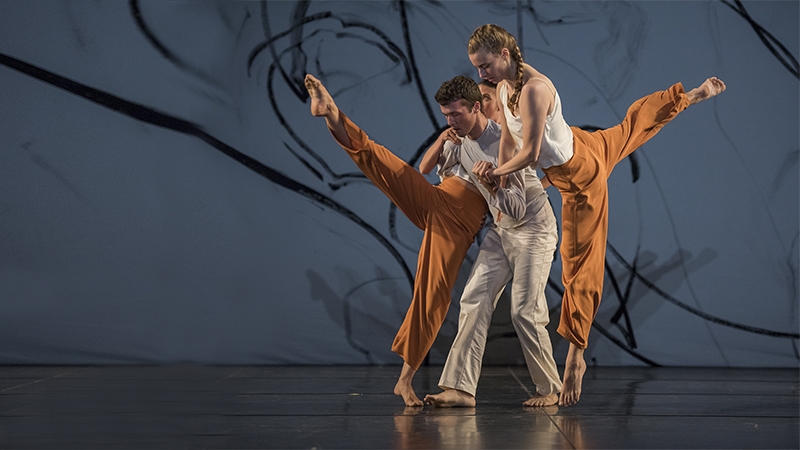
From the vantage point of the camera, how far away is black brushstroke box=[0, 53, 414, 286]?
4.87 meters

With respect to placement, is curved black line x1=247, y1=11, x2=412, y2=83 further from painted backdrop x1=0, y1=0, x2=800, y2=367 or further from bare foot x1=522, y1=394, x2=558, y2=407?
bare foot x1=522, y1=394, x2=558, y2=407

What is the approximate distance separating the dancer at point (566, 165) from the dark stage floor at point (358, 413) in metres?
0.39

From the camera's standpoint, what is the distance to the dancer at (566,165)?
306 centimetres

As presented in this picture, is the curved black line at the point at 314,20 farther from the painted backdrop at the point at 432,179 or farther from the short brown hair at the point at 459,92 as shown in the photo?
the short brown hair at the point at 459,92

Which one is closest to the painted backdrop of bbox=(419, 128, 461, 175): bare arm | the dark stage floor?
the dark stage floor

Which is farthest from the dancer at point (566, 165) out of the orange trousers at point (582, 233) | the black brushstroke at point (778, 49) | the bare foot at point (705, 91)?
the black brushstroke at point (778, 49)

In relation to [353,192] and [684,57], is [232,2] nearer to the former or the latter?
[353,192]

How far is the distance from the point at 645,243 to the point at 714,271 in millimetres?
466

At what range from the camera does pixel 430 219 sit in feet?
11.4

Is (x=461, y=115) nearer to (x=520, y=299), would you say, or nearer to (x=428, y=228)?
(x=428, y=228)

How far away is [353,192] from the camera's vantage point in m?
4.99

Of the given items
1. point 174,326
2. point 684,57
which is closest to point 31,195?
point 174,326

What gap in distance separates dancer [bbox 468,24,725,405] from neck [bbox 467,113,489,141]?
0.17 meters

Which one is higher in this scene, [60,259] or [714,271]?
[714,271]
